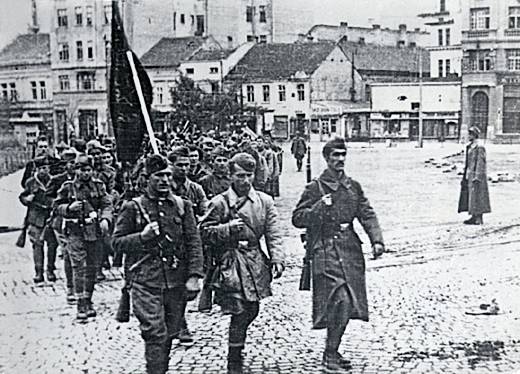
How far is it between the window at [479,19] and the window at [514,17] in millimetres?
189

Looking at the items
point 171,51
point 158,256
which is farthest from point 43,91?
point 158,256

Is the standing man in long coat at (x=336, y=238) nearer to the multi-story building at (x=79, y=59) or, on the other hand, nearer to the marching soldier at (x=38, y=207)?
the multi-story building at (x=79, y=59)

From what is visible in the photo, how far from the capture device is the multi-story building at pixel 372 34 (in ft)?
20.7

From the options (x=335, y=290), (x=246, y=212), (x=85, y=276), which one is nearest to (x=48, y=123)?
(x=85, y=276)

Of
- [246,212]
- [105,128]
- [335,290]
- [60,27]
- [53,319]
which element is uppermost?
[60,27]

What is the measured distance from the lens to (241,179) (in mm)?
4980

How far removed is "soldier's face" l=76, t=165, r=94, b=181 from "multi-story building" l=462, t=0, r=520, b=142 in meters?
2.77

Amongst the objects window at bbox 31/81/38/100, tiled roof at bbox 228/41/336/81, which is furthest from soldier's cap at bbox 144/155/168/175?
tiled roof at bbox 228/41/336/81

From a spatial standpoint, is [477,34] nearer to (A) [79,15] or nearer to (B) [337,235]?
(B) [337,235]

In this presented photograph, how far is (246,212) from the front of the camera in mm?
4973

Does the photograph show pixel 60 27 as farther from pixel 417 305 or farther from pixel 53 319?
pixel 417 305

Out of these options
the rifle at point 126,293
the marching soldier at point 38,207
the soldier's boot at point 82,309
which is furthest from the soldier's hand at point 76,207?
the rifle at point 126,293

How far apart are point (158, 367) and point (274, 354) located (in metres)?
0.89

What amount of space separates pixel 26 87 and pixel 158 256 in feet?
6.29
